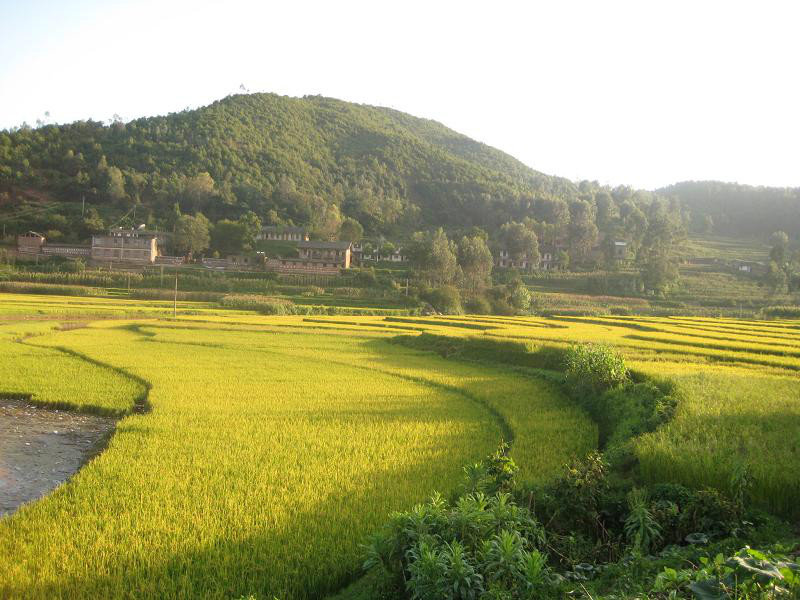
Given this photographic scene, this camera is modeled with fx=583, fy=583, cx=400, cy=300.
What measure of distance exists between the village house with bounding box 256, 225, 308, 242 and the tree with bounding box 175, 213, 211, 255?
11.0m

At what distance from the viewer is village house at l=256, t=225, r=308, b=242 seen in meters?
84.6

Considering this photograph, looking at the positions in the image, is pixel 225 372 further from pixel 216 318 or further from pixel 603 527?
pixel 216 318

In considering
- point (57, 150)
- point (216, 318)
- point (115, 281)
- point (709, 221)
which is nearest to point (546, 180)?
point (709, 221)

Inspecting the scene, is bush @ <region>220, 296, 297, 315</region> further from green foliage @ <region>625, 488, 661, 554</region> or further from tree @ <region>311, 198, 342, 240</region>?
tree @ <region>311, 198, 342, 240</region>

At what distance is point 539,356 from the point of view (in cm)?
2084

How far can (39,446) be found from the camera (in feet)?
35.8

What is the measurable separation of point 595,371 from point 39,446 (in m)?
12.6

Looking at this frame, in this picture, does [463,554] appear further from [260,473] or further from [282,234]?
[282,234]

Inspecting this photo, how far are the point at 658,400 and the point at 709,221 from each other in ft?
437

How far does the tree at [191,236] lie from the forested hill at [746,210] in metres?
107

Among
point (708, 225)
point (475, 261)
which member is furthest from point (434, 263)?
point (708, 225)

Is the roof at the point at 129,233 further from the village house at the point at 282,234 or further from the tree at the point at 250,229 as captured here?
the village house at the point at 282,234

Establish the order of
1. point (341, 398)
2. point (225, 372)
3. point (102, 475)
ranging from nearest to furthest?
point (102, 475), point (341, 398), point (225, 372)

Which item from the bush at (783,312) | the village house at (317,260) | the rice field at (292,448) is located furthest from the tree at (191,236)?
the bush at (783,312)
